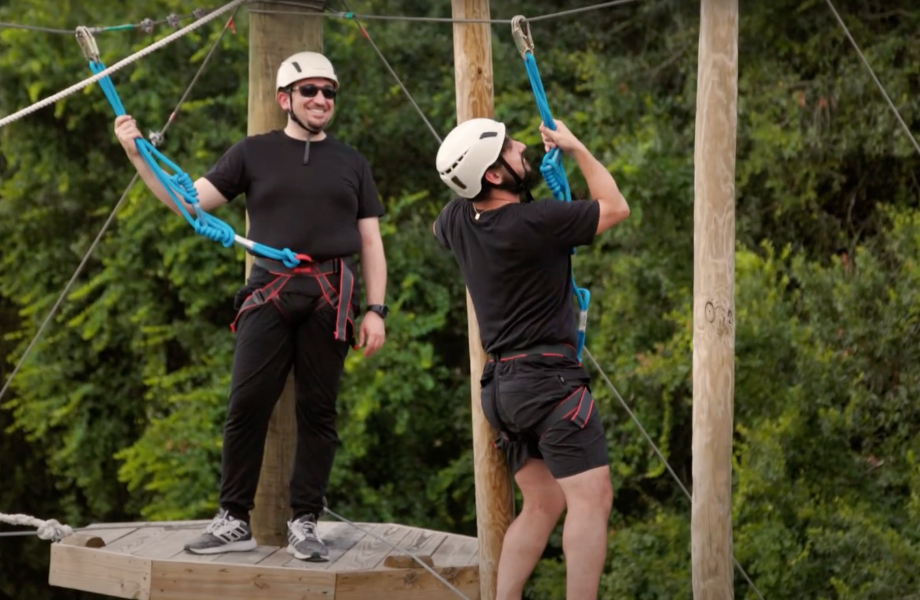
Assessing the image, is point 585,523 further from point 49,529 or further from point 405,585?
point 49,529

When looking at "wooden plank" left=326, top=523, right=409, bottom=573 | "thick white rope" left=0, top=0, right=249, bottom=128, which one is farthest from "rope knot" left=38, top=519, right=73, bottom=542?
"thick white rope" left=0, top=0, right=249, bottom=128

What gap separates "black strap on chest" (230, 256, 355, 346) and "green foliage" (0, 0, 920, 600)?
316cm

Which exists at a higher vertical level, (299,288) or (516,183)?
(516,183)

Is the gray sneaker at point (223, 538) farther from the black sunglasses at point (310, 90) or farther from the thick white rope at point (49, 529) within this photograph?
the black sunglasses at point (310, 90)

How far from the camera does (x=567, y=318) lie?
4.49 m

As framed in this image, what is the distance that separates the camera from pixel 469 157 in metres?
4.38

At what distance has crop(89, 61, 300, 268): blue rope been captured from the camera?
4.89 meters

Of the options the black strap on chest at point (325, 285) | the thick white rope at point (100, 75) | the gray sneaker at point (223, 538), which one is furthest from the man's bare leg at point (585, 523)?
the thick white rope at point (100, 75)

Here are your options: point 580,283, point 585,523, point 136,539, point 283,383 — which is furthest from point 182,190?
point 580,283

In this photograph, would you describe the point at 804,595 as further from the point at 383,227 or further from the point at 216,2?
the point at 216,2

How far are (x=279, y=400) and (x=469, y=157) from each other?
1.68 meters

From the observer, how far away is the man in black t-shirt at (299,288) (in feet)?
16.7

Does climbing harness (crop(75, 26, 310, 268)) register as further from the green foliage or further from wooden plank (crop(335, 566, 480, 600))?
the green foliage

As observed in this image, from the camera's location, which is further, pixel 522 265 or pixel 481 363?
pixel 481 363
